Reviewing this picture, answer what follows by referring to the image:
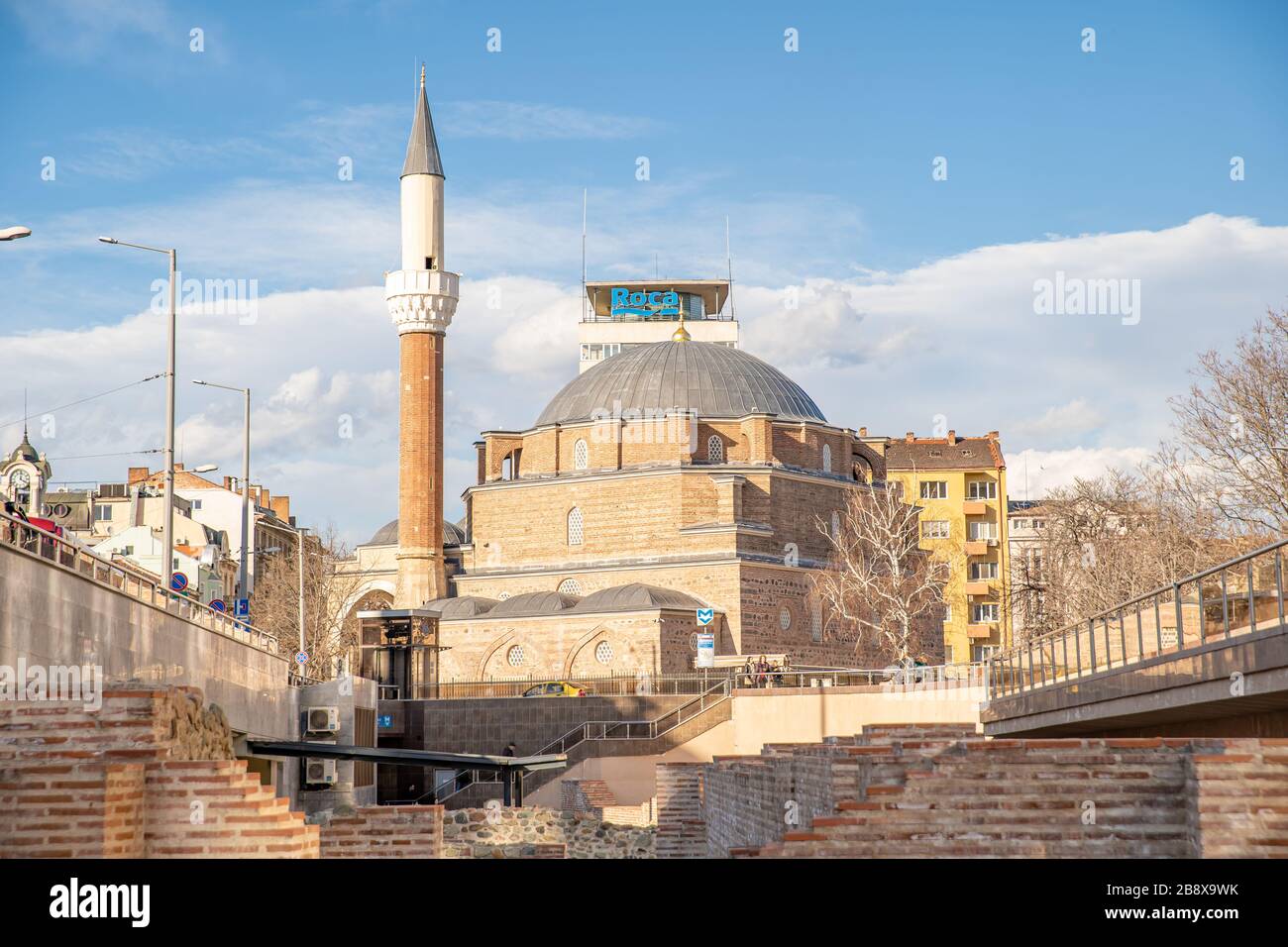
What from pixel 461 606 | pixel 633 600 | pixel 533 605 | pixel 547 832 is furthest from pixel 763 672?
pixel 547 832

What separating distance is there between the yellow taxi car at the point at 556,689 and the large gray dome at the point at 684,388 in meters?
13.4

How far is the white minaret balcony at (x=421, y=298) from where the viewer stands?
5366 centimetres

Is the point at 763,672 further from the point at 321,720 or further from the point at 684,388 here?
the point at 321,720

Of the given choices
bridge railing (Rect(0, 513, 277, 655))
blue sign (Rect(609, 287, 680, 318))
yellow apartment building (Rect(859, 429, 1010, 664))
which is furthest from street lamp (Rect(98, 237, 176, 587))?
blue sign (Rect(609, 287, 680, 318))

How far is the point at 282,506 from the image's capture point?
3410 inches

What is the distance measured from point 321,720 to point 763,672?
17.7m

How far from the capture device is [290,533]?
7919cm

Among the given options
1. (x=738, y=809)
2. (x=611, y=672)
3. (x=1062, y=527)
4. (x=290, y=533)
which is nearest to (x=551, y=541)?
(x=611, y=672)

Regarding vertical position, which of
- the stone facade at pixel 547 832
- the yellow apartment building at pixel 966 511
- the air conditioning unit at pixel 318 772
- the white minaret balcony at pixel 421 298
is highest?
the white minaret balcony at pixel 421 298

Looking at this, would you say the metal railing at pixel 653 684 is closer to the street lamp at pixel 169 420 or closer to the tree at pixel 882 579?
the tree at pixel 882 579

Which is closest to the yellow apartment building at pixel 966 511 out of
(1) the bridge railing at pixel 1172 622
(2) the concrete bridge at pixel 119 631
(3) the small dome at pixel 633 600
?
(3) the small dome at pixel 633 600

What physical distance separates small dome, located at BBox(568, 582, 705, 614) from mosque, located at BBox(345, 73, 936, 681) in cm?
8
